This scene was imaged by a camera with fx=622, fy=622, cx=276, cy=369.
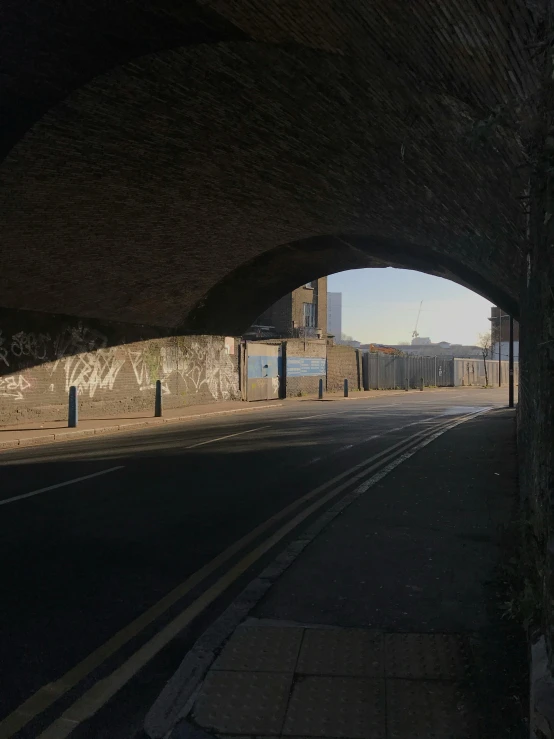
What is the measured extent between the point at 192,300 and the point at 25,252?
892 cm

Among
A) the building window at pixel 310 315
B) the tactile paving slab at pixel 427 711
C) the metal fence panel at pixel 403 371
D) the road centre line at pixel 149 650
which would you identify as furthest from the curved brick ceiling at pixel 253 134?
the building window at pixel 310 315

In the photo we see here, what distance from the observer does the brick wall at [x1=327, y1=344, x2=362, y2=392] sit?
3812cm

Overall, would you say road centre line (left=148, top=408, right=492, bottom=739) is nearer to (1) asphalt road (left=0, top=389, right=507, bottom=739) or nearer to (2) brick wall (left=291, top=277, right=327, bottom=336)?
(1) asphalt road (left=0, top=389, right=507, bottom=739)

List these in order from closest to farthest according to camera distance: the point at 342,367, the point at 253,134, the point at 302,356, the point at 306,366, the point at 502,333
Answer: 1. the point at 253,134
2. the point at 302,356
3. the point at 306,366
4. the point at 342,367
5. the point at 502,333

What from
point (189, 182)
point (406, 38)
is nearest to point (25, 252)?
point (189, 182)

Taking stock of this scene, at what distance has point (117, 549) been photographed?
5770 mm

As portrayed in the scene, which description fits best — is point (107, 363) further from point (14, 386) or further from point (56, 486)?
point (56, 486)

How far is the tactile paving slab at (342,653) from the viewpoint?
135 inches

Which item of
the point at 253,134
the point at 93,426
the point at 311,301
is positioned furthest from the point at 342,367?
the point at 253,134

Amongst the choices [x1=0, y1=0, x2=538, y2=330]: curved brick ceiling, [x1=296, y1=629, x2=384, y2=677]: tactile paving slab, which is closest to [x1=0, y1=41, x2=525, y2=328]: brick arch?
[x1=0, y1=0, x2=538, y2=330]: curved brick ceiling

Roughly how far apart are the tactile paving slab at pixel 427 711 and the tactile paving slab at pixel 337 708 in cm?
6

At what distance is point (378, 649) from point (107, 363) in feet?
61.6

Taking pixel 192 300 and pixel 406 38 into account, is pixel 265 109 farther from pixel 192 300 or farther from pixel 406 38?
pixel 192 300

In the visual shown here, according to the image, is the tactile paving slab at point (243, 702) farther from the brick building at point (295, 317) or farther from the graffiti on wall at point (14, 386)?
the brick building at point (295, 317)
